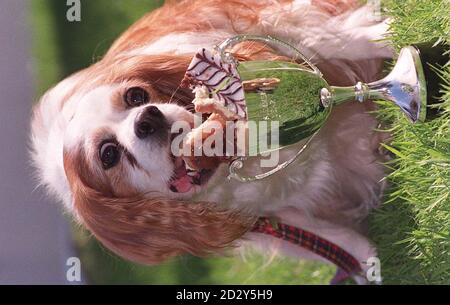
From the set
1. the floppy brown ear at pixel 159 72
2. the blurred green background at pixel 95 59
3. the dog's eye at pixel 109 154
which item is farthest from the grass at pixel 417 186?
the dog's eye at pixel 109 154

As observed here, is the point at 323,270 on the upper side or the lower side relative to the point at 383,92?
lower

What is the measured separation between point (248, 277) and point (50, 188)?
572 millimetres

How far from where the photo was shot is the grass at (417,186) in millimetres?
1182

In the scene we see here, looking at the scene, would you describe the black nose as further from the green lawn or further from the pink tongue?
the green lawn

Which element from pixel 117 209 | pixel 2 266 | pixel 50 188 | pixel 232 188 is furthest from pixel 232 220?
pixel 2 266

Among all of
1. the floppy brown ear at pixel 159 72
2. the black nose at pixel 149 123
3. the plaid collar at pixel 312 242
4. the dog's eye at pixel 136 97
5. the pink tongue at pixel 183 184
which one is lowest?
the plaid collar at pixel 312 242

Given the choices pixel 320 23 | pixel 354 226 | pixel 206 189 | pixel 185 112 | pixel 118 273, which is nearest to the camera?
pixel 185 112

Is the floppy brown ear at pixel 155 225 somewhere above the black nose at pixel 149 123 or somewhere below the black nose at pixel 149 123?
below

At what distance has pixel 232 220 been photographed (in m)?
1.36

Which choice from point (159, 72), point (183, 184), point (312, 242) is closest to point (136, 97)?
point (159, 72)

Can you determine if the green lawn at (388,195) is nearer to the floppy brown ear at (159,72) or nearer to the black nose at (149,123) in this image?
the floppy brown ear at (159,72)

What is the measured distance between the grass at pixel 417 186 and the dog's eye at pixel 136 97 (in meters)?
0.50

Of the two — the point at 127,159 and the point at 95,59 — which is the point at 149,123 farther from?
the point at 95,59
